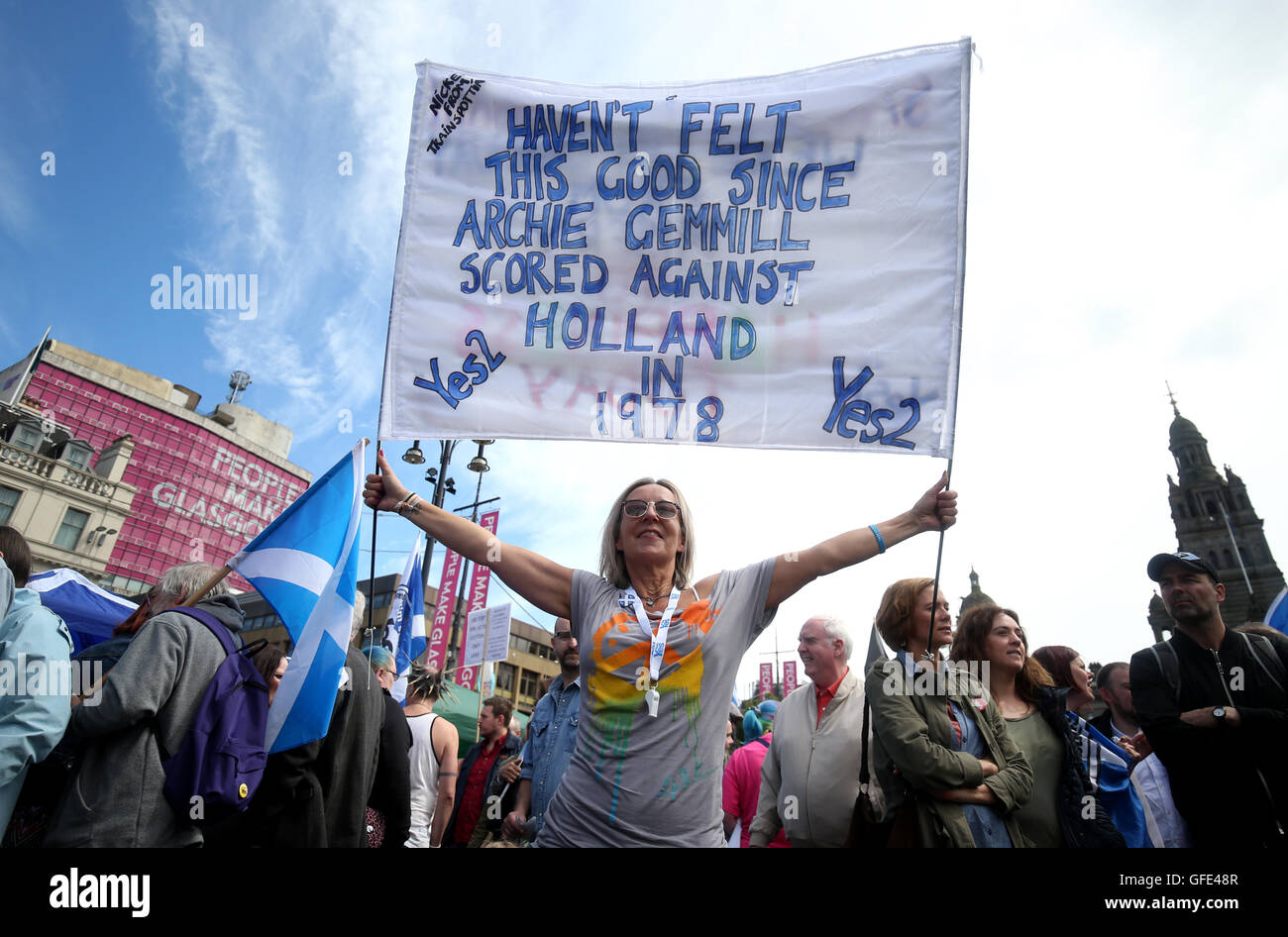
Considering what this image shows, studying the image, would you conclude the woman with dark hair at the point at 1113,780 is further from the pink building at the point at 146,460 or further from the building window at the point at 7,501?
the pink building at the point at 146,460

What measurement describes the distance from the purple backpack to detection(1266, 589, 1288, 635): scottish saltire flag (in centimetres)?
655

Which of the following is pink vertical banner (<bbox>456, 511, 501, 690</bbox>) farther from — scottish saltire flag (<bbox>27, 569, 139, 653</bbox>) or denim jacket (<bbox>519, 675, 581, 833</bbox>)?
denim jacket (<bbox>519, 675, 581, 833</bbox>)

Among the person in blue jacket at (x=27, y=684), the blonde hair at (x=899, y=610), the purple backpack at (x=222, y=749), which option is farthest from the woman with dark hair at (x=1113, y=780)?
the person in blue jacket at (x=27, y=684)

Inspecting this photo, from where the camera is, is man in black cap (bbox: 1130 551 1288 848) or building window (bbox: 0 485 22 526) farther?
building window (bbox: 0 485 22 526)

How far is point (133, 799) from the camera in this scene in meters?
2.96

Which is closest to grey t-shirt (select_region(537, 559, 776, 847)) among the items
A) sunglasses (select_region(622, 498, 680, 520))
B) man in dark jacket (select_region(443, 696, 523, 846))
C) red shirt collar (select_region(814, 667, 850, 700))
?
sunglasses (select_region(622, 498, 680, 520))

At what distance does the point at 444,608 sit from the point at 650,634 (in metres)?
13.7

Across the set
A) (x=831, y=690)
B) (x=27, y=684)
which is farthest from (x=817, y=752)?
(x=27, y=684)

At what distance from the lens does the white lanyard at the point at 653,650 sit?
96.7 inches

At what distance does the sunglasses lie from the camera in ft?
9.66

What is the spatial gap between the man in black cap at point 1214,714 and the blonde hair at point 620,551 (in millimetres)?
2824

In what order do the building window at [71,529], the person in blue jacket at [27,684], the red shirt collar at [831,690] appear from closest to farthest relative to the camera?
the person in blue jacket at [27,684] < the red shirt collar at [831,690] < the building window at [71,529]
